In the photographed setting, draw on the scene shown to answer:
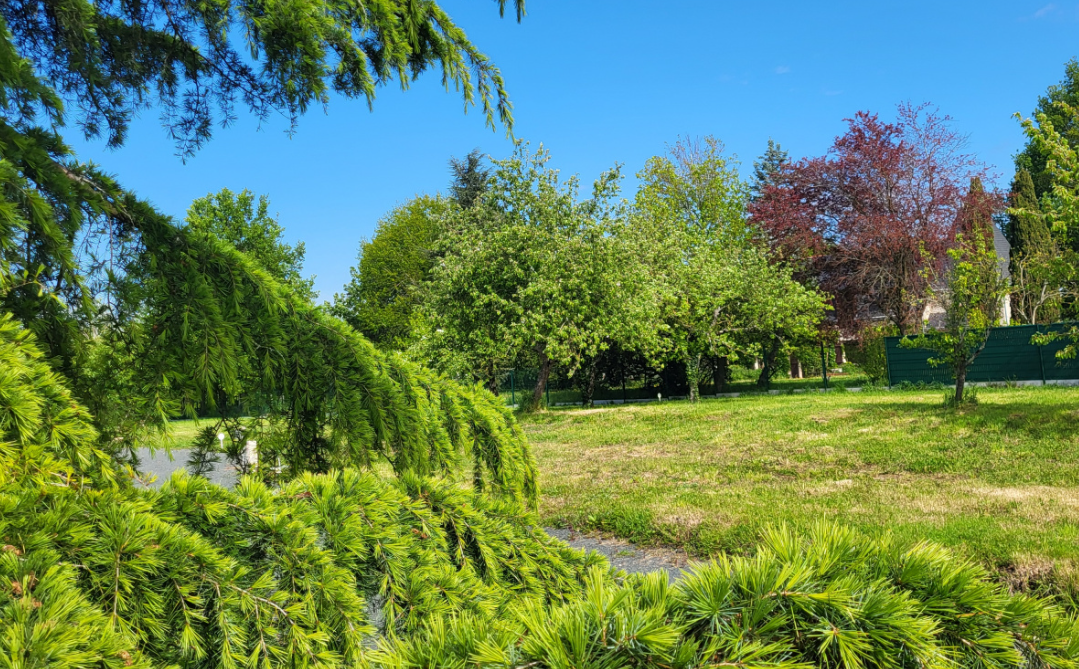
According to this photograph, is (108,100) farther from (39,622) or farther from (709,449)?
(709,449)

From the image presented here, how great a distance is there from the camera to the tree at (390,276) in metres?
36.6

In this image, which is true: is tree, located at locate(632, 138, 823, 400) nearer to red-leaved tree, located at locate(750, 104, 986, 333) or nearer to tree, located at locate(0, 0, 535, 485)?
red-leaved tree, located at locate(750, 104, 986, 333)

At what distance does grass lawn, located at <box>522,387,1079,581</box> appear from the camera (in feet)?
17.4

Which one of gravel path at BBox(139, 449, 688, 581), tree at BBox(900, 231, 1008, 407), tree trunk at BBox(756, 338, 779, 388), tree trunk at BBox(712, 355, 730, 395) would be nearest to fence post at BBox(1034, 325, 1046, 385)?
tree at BBox(900, 231, 1008, 407)

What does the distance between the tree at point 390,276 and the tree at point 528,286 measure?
58.5 feet

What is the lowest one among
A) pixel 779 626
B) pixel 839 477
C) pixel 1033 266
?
pixel 839 477

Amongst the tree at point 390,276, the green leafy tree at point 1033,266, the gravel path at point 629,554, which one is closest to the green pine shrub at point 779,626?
the gravel path at point 629,554

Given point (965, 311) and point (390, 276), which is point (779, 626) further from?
point (390, 276)

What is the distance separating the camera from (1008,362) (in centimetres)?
1742

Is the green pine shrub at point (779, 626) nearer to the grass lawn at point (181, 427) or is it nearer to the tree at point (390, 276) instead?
the grass lawn at point (181, 427)

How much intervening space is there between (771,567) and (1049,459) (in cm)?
886

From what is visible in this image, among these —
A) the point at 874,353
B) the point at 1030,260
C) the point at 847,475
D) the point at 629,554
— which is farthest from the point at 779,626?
the point at 874,353

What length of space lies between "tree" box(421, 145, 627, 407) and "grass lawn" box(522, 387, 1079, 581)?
3.47 metres

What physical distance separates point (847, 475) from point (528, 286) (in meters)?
10.2
